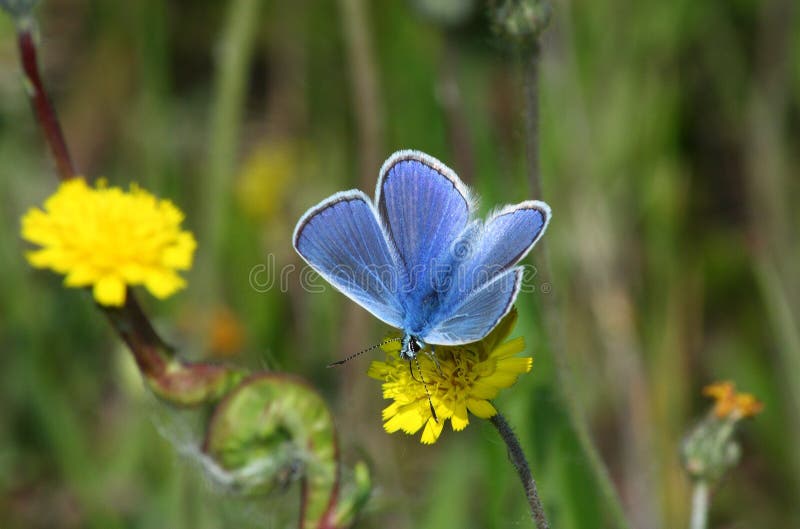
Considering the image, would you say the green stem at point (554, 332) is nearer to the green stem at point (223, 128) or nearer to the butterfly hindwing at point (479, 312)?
the butterfly hindwing at point (479, 312)

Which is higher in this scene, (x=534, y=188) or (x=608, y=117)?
(x=608, y=117)

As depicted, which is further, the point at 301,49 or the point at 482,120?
the point at 301,49

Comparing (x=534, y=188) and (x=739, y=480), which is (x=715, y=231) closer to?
(x=739, y=480)

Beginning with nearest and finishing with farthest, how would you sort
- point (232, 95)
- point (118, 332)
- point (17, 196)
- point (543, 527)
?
point (543, 527) → point (118, 332) → point (232, 95) → point (17, 196)

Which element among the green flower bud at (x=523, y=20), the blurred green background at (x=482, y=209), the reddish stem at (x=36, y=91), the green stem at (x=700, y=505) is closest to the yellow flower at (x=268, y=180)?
the blurred green background at (x=482, y=209)

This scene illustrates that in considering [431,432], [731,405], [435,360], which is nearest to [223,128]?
[435,360]

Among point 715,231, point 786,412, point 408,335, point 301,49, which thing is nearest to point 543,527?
point 408,335

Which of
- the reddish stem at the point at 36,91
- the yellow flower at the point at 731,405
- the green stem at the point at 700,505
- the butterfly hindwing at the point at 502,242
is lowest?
the green stem at the point at 700,505
